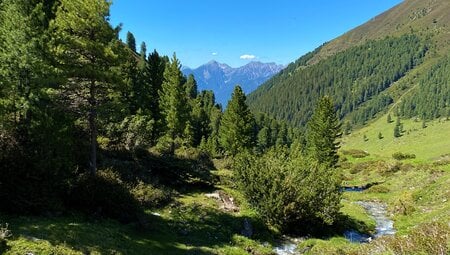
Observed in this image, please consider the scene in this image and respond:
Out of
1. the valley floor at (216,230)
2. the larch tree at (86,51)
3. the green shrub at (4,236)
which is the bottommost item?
the valley floor at (216,230)

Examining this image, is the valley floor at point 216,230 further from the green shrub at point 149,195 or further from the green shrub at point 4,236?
the green shrub at point 149,195

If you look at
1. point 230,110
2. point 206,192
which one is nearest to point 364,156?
point 230,110

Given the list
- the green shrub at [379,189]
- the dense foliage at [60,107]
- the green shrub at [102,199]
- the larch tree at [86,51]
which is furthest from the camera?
the green shrub at [379,189]

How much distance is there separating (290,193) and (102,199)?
13.5m

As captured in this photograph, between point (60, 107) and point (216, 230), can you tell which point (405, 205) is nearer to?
point (216, 230)

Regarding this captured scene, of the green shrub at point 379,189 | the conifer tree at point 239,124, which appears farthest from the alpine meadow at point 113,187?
the conifer tree at point 239,124

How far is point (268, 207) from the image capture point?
94.5 feet

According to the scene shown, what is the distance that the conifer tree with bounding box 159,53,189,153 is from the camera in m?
51.5

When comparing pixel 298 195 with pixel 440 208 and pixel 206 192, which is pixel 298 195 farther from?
pixel 440 208

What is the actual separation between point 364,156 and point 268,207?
60976mm

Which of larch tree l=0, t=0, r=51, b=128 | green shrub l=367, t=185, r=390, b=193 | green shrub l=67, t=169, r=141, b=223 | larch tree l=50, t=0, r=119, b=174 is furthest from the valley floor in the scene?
larch tree l=0, t=0, r=51, b=128

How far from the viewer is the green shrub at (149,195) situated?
28.0m

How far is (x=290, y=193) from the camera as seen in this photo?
1140 inches

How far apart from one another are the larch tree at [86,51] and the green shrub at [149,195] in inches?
176
